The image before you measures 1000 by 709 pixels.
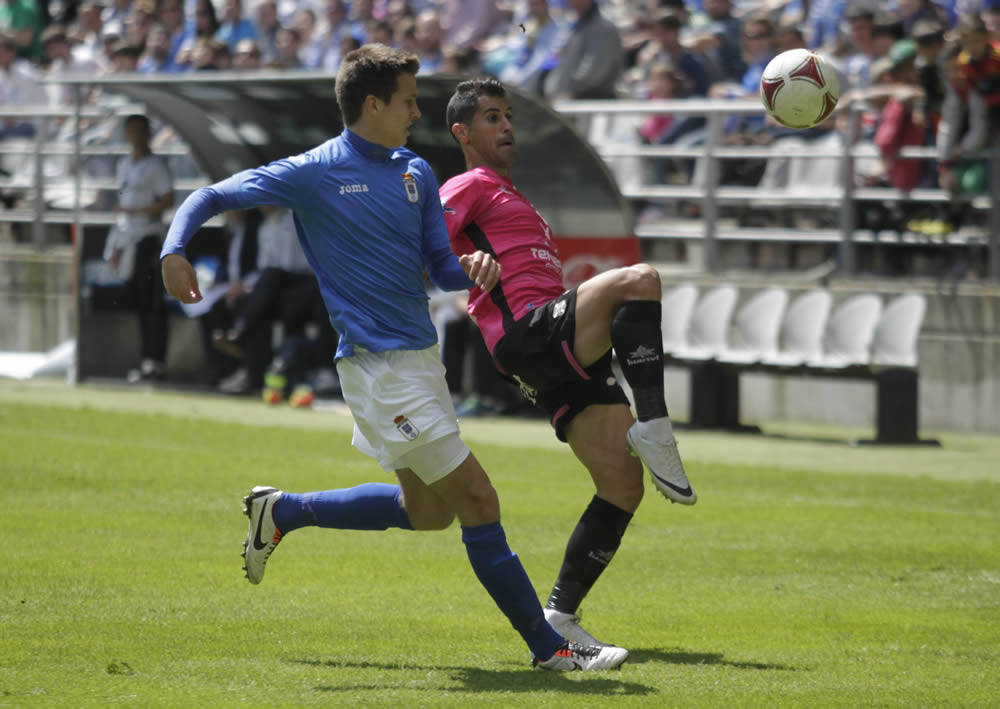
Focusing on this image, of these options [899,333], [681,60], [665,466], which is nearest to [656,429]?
[665,466]

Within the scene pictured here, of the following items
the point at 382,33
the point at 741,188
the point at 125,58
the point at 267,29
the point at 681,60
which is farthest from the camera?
the point at 267,29

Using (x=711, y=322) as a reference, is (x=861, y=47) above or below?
above

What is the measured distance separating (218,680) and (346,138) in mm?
2029

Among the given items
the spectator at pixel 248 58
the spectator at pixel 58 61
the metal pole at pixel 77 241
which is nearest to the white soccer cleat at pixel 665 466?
the metal pole at pixel 77 241

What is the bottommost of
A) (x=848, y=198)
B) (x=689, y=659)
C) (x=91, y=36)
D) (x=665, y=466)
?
(x=689, y=659)

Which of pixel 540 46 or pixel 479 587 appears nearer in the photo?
pixel 479 587

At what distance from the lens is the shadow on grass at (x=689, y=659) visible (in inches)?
252

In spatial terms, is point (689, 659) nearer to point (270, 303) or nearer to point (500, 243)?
point (500, 243)

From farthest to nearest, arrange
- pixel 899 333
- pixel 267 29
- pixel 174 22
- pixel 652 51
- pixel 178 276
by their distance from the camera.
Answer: pixel 174 22, pixel 267 29, pixel 652 51, pixel 899 333, pixel 178 276

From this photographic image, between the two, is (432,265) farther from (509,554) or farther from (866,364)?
(866,364)

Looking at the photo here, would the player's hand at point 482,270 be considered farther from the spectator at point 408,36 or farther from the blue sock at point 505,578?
the spectator at point 408,36

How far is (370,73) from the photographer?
6176 mm

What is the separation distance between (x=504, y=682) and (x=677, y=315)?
10251 millimetres

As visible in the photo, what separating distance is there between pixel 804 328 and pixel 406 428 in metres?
9.76
